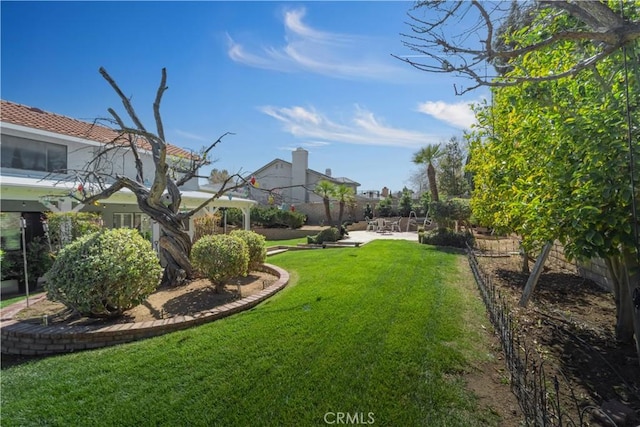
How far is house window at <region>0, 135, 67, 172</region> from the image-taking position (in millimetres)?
11867

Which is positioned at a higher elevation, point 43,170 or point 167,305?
point 43,170

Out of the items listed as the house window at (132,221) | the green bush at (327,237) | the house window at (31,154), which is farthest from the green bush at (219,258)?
the green bush at (327,237)

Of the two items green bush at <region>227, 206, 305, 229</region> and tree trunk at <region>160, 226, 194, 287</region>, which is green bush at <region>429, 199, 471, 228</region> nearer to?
tree trunk at <region>160, 226, 194, 287</region>

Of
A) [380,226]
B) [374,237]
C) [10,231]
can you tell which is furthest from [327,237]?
[10,231]

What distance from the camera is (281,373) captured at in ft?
12.7

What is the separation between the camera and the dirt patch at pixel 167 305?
20.1ft

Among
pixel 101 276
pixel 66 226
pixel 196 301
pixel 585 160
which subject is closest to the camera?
pixel 585 160

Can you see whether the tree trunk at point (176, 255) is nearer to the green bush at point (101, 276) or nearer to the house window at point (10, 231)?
the green bush at point (101, 276)

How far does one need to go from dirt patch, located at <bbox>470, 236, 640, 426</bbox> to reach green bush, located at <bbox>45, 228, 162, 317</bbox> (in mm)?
5957

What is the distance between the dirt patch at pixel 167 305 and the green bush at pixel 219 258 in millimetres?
411

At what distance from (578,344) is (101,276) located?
8.11 metres

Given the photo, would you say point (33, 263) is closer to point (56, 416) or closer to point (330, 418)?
point (56, 416)

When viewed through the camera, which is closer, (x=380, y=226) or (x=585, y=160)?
(x=585, y=160)

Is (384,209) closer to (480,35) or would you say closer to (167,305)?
(167,305)
